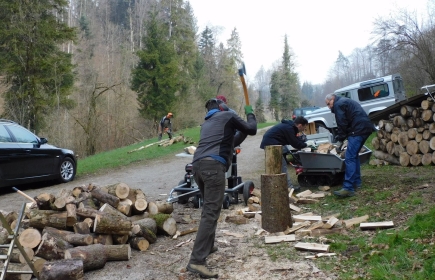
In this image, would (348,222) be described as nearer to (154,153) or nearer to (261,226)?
(261,226)

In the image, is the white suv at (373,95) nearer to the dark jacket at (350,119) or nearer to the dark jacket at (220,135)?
the dark jacket at (350,119)

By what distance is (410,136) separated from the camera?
10.3 meters

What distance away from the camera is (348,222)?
587 centimetres

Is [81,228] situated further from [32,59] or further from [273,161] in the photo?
[32,59]

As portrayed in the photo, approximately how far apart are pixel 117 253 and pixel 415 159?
307 inches

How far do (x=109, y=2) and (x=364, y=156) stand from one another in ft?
189

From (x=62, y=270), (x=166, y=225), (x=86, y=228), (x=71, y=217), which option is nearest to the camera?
(x=62, y=270)

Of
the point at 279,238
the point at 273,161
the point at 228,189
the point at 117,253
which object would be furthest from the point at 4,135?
the point at 279,238

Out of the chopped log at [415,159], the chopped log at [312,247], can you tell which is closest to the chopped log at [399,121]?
the chopped log at [415,159]

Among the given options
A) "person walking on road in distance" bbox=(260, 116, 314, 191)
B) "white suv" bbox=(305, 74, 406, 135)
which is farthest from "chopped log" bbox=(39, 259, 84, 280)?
A: "white suv" bbox=(305, 74, 406, 135)

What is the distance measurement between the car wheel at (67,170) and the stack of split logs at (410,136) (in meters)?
8.62

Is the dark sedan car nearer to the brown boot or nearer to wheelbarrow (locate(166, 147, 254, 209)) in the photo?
wheelbarrow (locate(166, 147, 254, 209))

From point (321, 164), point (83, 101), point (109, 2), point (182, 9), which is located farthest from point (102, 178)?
point (109, 2)

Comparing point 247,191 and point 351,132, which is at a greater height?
point 351,132
